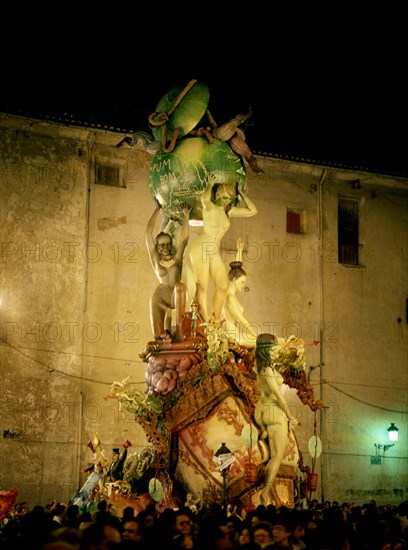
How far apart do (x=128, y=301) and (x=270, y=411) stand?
37.3ft

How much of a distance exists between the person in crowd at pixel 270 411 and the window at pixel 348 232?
1423cm

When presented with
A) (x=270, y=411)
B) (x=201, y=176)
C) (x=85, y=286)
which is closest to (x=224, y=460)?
(x=270, y=411)

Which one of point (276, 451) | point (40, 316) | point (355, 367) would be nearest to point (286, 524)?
point (276, 451)

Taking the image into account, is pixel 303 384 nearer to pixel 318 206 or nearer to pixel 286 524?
pixel 286 524

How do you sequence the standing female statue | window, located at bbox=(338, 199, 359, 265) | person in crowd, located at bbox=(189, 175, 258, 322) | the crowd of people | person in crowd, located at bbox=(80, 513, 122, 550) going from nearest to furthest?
person in crowd, located at bbox=(80, 513, 122, 550), the crowd of people, the standing female statue, person in crowd, located at bbox=(189, 175, 258, 322), window, located at bbox=(338, 199, 359, 265)

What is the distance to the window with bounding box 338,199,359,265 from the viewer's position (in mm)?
31891

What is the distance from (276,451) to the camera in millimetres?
17625

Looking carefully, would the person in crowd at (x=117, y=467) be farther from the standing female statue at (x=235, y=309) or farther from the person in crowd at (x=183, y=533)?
the person in crowd at (x=183, y=533)

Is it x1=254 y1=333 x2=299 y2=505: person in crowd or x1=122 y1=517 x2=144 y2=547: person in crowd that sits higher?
x1=254 y1=333 x2=299 y2=505: person in crowd

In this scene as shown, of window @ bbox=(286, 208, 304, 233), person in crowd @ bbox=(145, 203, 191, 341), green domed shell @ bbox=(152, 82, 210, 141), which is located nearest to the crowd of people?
person in crowd @ bbox=(145, 203, 191, 341)

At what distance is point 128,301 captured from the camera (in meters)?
28.4

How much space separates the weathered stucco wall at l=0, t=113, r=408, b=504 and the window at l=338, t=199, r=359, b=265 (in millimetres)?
298

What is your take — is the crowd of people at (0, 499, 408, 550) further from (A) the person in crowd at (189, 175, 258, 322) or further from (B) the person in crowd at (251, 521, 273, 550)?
(A) the person in crowd at (189, 175, 258, 322)

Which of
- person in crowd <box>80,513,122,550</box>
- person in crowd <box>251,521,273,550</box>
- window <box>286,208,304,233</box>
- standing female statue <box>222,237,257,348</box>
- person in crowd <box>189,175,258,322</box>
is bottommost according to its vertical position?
person in crowd <box>251,521,273,550</box>
